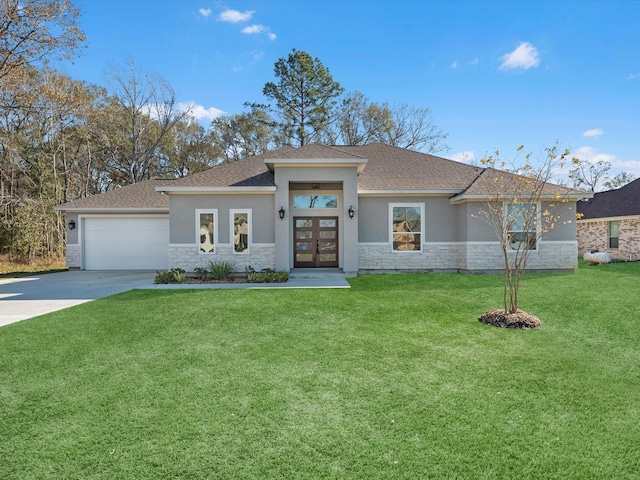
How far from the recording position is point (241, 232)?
1258 centimetres

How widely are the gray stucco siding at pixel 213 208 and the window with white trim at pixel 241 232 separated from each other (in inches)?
7.0

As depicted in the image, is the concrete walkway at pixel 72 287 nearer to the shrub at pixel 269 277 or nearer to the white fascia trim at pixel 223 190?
the shrub at pixel 269 277

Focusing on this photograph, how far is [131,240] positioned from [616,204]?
2516cm

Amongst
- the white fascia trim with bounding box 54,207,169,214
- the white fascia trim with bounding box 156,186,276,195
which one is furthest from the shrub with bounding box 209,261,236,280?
the white fascia trim with bounding box 54,207,169,214

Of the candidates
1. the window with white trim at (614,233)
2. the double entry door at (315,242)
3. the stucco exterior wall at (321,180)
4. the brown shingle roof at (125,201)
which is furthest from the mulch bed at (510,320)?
the window with white trim at (614,233)

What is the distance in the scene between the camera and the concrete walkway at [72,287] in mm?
7855

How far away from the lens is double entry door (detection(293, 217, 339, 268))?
45.5 feet

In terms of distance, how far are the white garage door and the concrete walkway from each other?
3.88ft

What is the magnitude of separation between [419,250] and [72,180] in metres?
23.7

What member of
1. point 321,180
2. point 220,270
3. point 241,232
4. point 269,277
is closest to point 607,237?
point 321,180

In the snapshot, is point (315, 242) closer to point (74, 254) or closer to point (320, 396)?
point (320, 396)

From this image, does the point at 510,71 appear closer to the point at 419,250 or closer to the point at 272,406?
the point at 419,250

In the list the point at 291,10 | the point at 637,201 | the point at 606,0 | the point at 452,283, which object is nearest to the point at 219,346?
the point at 452,283

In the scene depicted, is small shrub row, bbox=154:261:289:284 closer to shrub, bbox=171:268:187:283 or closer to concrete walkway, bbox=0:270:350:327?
shrub, bbox=171:268:187:283
